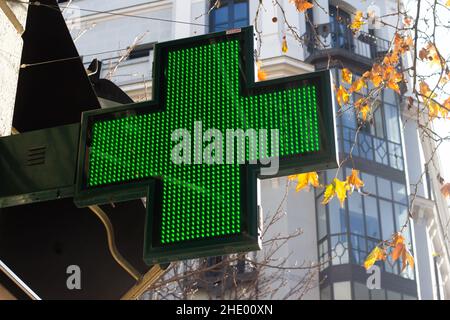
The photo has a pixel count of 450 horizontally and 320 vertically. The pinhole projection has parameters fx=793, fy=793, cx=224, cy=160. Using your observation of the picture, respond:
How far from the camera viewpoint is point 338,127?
82.6 ft

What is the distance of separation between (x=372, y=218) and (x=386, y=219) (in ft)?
2.15

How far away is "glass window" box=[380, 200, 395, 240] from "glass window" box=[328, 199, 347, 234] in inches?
57.9

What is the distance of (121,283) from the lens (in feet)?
19.3

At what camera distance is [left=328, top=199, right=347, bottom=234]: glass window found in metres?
23.5

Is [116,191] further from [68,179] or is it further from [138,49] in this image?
[138,49]

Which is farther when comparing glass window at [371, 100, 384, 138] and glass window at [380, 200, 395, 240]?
glass window at [371, 100, 384, 138]

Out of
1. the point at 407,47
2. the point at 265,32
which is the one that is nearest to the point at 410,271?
the point at 265,32

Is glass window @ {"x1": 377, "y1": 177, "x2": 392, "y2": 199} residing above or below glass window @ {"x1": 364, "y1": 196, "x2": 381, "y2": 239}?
above

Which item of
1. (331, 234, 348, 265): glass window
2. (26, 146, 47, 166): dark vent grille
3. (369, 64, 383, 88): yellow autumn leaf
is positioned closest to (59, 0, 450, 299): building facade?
(331, 234, 348, 265): glass window

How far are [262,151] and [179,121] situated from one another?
1.47ft

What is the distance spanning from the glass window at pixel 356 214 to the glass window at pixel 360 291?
5.21 ft

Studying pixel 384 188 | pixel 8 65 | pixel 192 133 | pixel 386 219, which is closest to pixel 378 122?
pixel 384 188

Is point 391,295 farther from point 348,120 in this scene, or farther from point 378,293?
point 348,120

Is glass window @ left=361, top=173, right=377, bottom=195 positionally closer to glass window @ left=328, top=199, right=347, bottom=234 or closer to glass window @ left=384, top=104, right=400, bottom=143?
glass window @ left=328, top=199, right=347, bottom=234
